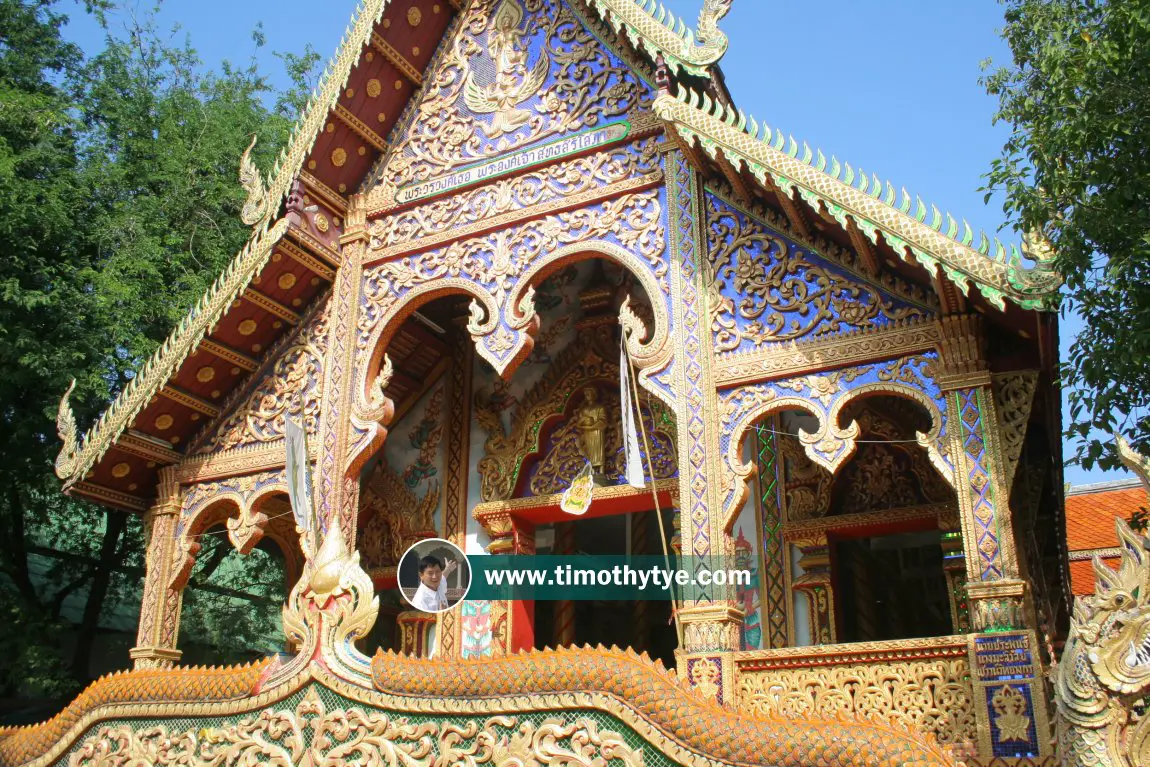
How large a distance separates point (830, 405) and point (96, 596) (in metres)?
9.59

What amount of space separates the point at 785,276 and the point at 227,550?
9505 millimetres

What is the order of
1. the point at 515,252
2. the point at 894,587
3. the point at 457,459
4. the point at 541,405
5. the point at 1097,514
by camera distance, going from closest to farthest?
the point at 515,252
the point at 541,405
the point at 457,459
the point at 894,587
the point at 1097,514

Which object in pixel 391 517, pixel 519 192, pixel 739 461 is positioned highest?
pixel 519 192

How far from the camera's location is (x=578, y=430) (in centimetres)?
971

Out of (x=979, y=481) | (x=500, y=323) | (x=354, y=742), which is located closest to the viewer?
(x=354, y=742)

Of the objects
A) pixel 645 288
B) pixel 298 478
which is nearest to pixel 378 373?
pixel 298 478

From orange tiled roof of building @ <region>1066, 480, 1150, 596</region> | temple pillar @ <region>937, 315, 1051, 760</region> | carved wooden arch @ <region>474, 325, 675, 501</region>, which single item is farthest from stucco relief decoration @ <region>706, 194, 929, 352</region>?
orange tiled roof of building @ <region>1066, 480, 1150, 596</region>

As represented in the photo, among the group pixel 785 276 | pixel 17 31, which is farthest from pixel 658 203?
pixel 17 31

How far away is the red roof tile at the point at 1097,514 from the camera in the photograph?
42.8ft

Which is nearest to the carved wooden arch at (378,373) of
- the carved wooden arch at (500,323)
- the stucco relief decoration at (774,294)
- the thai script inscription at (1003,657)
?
the carved wooden arch at (500,323)

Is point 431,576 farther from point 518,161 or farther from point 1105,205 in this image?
point 1105,205

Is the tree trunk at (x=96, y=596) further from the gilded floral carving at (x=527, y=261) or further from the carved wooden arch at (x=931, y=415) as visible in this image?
the carved wooden arch at (x=931, y=415)

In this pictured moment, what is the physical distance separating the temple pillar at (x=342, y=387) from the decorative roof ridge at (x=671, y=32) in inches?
105

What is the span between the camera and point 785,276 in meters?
7.31
